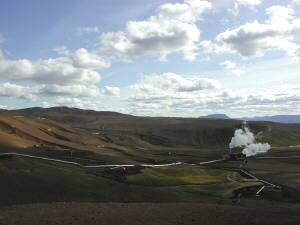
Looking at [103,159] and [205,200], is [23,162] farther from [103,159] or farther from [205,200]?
[103,159]

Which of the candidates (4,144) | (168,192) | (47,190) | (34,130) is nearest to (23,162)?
(47,190)

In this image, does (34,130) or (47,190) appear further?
(34,130)

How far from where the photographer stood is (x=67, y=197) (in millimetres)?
67438

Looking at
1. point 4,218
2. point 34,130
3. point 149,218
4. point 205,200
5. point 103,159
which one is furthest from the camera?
point 34,130

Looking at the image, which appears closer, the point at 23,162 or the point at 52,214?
the point at 52,214

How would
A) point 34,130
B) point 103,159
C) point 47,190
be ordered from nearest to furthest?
1. point 47,190
2. point 103,159
3. point 34,130

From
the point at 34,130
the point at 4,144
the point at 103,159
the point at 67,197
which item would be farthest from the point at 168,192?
the point at 34,130

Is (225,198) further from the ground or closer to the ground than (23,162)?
closer to the ground

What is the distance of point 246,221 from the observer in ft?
160

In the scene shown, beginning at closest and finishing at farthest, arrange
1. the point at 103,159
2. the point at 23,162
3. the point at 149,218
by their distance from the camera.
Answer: the point at 149,218 < the point at 23,162 < the point at 103,159

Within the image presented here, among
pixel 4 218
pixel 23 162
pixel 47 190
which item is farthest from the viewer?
pixel 23 162

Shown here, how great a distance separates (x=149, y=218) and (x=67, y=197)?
70.3 ft

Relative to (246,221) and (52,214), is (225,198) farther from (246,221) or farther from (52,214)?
(52,214)

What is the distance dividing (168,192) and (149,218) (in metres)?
27.7
